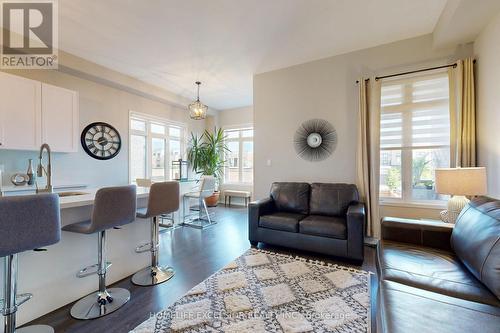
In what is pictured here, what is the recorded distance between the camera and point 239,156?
684cm

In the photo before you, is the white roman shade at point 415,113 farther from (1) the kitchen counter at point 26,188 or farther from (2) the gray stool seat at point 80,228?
(1) the kitchen counter at point 26,188

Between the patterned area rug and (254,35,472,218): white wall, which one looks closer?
the patterned area rug

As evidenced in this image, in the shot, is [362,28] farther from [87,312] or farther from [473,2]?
[87,312]

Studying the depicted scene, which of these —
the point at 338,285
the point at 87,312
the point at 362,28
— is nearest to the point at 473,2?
the point at 362,28

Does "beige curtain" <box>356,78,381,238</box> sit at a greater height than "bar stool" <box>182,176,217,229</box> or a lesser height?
greater

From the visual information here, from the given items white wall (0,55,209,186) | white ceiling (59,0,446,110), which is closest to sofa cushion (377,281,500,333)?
white ceiling (59,0,446,110)

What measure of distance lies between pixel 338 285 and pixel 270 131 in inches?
106

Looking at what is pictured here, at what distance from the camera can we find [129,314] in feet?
5.70

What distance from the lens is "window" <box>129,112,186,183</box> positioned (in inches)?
194

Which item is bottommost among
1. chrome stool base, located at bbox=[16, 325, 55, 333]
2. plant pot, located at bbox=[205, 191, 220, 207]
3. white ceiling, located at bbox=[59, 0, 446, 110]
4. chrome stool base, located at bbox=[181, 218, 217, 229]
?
chrome stool base, located at bbox=[16, 325, 55, 333]

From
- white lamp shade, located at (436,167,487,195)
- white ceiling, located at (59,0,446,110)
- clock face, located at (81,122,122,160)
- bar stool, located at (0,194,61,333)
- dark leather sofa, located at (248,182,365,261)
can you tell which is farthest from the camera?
clock face, located at (81,122,122,160)

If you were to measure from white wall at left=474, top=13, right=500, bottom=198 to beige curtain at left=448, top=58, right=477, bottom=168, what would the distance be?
6 centimetres

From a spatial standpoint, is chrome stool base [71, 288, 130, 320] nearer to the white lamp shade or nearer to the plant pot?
the white lamp shade

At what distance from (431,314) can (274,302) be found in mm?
1136
